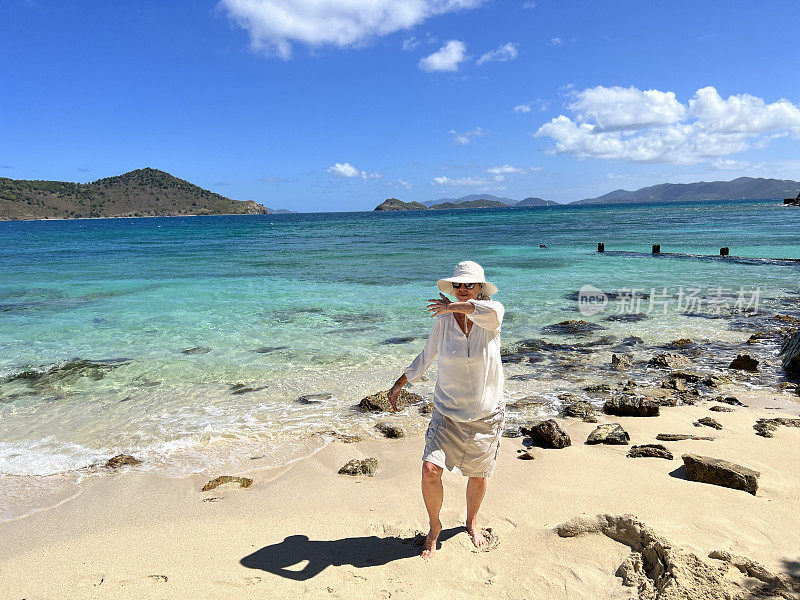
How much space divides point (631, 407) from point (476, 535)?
10.9 ft

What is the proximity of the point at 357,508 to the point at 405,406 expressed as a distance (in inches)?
99.4

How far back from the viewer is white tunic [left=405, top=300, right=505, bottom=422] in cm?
316

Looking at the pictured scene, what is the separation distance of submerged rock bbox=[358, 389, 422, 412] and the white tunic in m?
3.11

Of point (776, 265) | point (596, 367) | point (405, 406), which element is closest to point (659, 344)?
point (596, 367)

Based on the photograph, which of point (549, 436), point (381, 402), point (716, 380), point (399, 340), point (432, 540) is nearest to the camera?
point (432, 540)

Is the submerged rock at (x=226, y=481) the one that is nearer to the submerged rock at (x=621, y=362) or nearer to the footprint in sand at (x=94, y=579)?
the footprint in sand at (x=94, y=579)

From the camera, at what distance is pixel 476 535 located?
3.46m

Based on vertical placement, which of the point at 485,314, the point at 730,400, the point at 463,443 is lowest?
the point at 730,400

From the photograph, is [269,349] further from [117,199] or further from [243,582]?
[117,199]

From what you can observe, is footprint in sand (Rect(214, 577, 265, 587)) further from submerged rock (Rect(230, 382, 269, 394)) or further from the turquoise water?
submerged rock (Rect(230, 382, 269, 394))

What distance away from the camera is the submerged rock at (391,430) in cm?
562

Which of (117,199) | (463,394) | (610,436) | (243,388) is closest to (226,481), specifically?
(463,394)

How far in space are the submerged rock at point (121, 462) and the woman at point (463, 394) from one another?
3447 millimetres

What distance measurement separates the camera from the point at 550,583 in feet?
9.98
